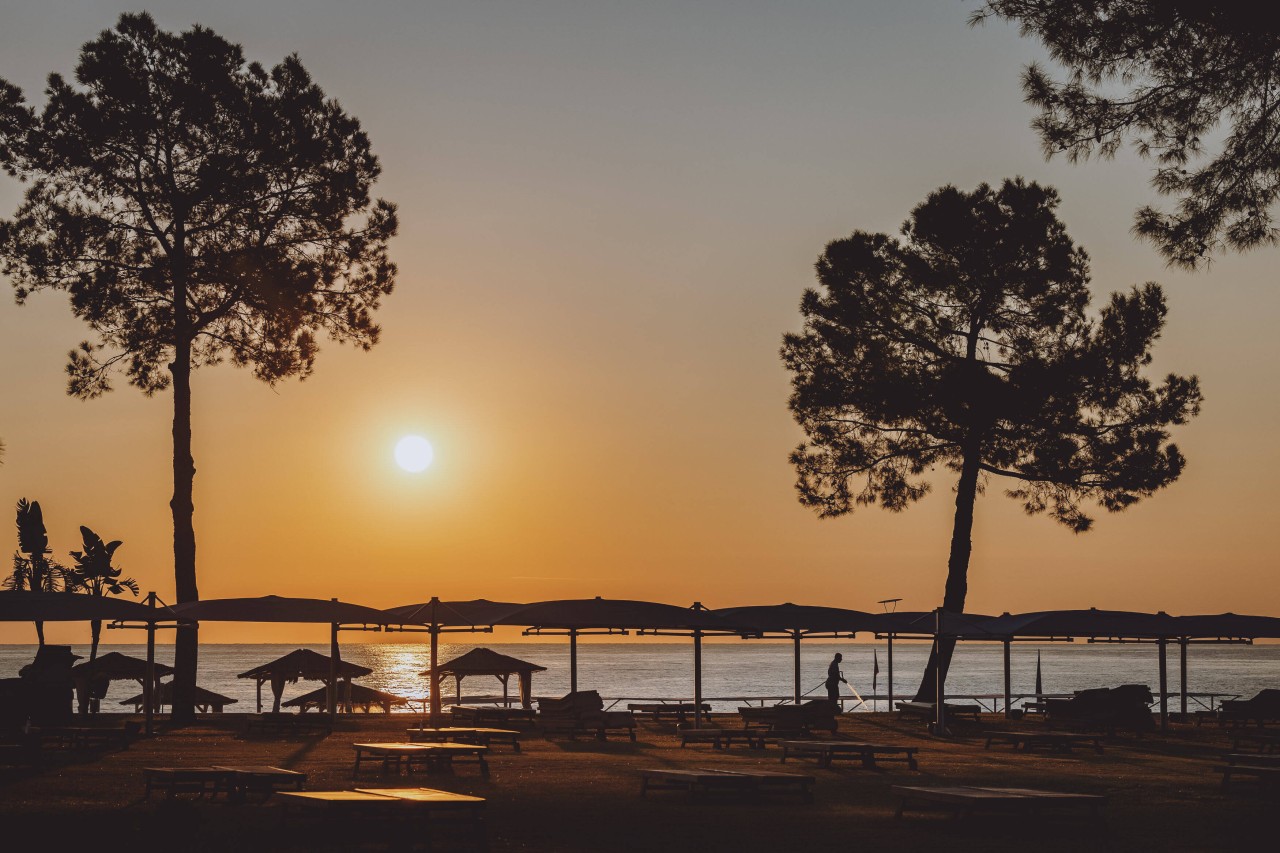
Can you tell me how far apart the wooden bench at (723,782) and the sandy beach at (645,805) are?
168mm

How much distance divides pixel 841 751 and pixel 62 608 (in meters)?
10.9

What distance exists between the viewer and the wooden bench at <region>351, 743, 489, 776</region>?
669 inches

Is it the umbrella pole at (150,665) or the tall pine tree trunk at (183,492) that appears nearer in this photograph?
the umbrella pole at (150,665)

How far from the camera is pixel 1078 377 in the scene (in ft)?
104

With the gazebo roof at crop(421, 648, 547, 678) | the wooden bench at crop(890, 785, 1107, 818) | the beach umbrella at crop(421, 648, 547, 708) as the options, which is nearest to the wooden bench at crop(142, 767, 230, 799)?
the wooden bench at crop(890, 785, 1107, 818)

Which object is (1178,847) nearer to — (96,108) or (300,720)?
(300,720)

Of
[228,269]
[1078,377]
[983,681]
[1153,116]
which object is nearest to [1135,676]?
[983,681]

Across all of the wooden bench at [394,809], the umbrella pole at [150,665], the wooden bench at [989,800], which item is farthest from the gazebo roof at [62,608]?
the wooden bench at [989,800]

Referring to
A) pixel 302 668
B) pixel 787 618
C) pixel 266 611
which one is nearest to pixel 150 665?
pixel 266 611

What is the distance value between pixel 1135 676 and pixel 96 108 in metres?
105

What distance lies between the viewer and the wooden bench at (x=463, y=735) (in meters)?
20.5

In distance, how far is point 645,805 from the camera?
14.5 m

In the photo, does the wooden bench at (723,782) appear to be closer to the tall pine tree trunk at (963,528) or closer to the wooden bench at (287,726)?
the wooden bench at (287,726)

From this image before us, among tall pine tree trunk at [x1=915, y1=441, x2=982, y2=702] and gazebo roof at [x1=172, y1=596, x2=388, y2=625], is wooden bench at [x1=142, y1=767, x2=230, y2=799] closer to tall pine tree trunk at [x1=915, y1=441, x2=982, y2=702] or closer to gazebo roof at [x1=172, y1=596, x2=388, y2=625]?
gazebo roof at [x1=172, y1=596, x2=388, y2=625]
